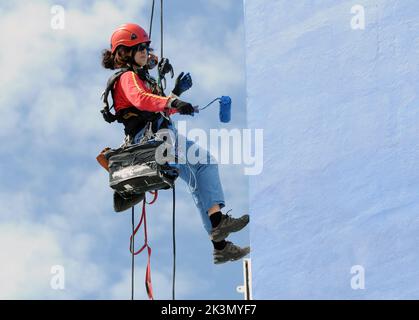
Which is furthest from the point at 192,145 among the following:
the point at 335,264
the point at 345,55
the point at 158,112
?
the point at 345,55

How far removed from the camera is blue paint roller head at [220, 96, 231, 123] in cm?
1081

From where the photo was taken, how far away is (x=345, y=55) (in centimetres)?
1533

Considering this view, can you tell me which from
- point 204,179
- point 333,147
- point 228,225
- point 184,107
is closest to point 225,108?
point 184,107

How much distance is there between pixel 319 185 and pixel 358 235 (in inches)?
28.3

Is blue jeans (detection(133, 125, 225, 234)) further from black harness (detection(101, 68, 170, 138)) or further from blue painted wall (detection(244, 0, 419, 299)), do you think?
blue painted wall (detection(244, 0, 419, 299))

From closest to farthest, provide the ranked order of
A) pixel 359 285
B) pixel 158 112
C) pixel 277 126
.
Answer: pixel 158 112 < pixel 359 285 < pixel 277 126

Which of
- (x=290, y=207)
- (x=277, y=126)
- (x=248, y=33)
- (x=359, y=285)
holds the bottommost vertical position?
(x=359, y=285)

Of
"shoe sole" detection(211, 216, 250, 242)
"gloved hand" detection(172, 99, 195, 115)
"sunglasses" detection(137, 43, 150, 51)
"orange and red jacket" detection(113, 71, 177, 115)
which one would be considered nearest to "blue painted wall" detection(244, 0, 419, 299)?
"shoe sole" detection(211, 216, 250, 242)

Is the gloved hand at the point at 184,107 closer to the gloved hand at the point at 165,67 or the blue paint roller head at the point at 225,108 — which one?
the blue paint roller head at the point at 225,108

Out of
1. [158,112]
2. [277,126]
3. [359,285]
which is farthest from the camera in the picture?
[277,126]

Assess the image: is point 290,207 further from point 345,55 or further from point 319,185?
point 345,55

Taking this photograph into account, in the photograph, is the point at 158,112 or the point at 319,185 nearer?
the point at 158,112

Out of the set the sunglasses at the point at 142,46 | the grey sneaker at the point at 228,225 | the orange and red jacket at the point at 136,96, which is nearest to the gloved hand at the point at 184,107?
the orange and red jacket at the point at 136,96

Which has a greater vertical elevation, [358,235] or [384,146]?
[384,146]
